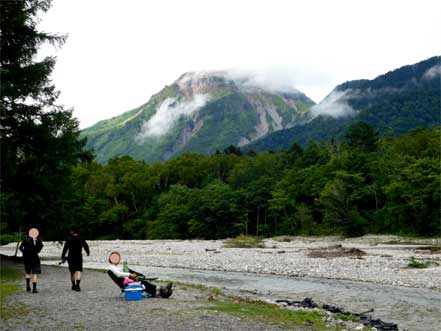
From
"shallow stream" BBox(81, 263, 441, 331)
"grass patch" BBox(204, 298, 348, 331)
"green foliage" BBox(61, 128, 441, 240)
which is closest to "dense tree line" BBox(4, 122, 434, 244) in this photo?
"green foliage" BBox(61, 128, 441, 240)

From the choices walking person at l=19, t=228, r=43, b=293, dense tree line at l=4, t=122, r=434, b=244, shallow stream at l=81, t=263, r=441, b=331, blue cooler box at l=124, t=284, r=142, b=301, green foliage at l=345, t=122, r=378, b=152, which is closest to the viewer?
blue cooler box at l=124, t=284, r=142, b=301

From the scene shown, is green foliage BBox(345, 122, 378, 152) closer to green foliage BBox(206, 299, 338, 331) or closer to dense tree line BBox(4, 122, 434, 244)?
dense tree line BBox(4, 122, 434, 244)

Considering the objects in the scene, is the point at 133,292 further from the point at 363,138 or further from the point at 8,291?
the point at 363,138

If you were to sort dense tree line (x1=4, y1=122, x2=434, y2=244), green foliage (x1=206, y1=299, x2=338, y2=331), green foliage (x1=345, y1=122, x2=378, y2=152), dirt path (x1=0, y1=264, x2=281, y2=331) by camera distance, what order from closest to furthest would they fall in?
dirt path (x1=0, y1=264, x2=281, y2=331) → green foliage (x1=206, y1=299, x2=338, y2=331) → dense tree line (x1=4, y1=122, x2=434, y2=244) → green foliage (x1=345, y1=122, x2=378, y2=152)

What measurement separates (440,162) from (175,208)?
46.0m

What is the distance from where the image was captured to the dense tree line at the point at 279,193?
67188mm

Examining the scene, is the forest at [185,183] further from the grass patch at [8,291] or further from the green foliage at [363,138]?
the grass patch at [8,291]

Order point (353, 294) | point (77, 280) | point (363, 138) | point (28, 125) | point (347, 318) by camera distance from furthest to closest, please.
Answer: point (363, 138) → point (28, 125) → point (353, 294) → point (77, 280) → point (347, 318)

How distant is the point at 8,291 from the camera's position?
656 inches

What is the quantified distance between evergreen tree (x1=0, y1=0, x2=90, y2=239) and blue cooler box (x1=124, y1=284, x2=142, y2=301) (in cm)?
1031

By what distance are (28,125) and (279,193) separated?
62.5 meters

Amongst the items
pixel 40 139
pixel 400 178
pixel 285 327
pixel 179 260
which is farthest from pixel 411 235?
pixel 285 327

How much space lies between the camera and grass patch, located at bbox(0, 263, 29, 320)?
12.3m

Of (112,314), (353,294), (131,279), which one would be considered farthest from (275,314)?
(353,294)
